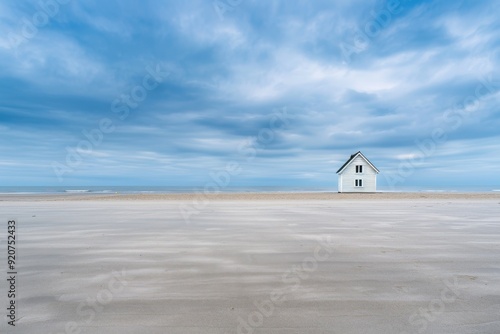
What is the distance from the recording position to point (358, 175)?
181ft

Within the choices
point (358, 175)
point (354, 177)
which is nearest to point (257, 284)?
point (354, 177)

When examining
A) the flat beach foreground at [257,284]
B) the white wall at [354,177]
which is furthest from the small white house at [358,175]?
the flat beach foreground at [257,284]

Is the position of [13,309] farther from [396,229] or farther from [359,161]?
[359,161]

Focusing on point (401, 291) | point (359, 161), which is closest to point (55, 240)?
point (401, 291)

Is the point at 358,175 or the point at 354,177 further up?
the point at 358,175

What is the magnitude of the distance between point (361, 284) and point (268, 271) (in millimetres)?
1780

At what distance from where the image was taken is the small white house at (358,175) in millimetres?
55156

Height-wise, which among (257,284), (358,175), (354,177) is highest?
(358,175)

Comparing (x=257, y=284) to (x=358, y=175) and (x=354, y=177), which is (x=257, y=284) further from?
(x=358, y=175)

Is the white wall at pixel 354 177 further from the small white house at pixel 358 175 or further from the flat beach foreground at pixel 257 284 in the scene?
the flat beach foreground at pixel 257 284

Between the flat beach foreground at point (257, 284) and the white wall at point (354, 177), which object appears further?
the white wall at point (354, 177)

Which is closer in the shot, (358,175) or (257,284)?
(257,284)

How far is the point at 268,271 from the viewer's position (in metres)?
6.35

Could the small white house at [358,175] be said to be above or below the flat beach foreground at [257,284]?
above
